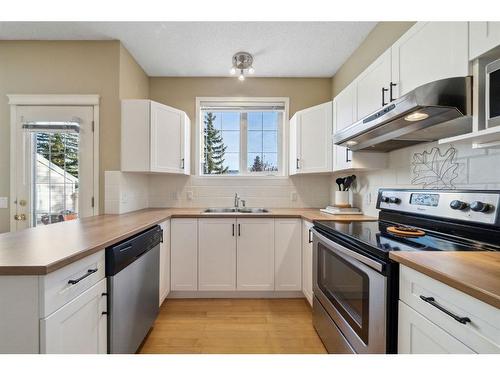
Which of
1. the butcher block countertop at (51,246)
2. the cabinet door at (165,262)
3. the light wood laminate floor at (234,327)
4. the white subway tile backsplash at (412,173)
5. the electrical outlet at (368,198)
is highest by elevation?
the white subway tile backsplash at (412,173)

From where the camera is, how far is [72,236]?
1290 mm

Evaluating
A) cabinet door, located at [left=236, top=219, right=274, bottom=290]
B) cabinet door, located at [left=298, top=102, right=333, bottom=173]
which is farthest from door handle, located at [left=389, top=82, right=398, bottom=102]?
cabinet door, located at [left=236, top=219, right=274, bottom=290]

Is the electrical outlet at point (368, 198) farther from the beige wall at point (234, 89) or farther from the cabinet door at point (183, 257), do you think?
the cabinet door at point (183, 257)

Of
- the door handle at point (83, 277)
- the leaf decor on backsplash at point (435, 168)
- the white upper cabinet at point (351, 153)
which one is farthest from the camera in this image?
the white upper cabinet at point (351, 153)

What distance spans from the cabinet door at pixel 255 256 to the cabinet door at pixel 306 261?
1.02ft

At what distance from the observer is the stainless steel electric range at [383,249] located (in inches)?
40.4

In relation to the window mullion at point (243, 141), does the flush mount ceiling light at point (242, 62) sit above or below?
above

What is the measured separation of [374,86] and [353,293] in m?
1.39

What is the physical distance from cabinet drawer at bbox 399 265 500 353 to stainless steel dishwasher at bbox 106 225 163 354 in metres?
1.36

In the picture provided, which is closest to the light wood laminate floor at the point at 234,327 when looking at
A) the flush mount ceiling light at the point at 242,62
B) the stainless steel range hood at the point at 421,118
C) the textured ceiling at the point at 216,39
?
the stainless steel range hood at the point at 421,118

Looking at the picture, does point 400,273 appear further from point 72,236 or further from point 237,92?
point 237,92

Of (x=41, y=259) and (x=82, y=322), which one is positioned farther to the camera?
(x=82, y=322)

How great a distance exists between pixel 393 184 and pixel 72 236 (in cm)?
224
